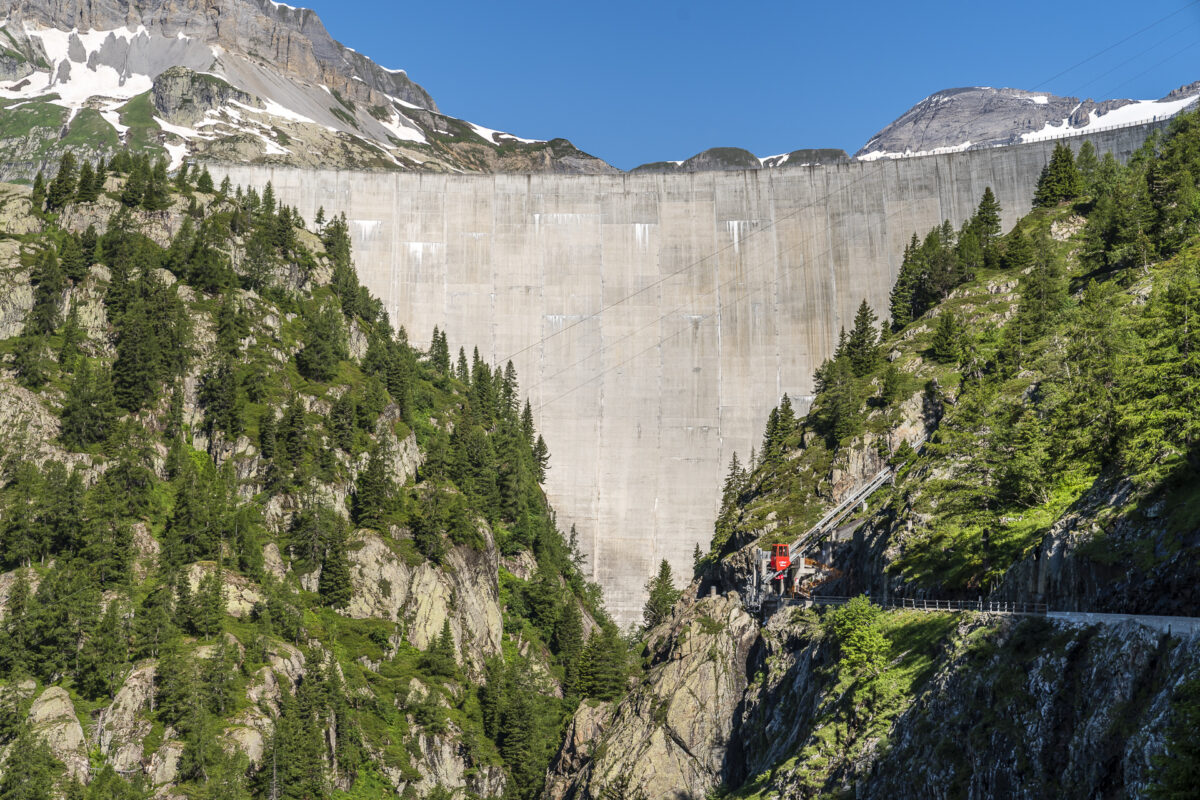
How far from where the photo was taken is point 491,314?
114m

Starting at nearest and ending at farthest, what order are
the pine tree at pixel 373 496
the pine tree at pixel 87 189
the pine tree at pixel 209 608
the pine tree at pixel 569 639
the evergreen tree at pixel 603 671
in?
the pine tree at pixel 209 608 < the evergreen tree at pixel 603 671 < the pine tree at pixel 373 496 < the pine tree at pixel 569 639 < the pine tree at pixel 87 189

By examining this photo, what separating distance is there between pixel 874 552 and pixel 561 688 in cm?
3751

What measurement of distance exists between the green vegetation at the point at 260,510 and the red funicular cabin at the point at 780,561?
1767 cm

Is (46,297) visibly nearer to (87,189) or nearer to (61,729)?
(87,189)

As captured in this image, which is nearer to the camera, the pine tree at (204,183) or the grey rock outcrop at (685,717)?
the grey rock outcrop at (685,717)

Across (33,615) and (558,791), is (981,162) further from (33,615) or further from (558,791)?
(33,615)

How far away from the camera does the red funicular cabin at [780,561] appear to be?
6769 cm

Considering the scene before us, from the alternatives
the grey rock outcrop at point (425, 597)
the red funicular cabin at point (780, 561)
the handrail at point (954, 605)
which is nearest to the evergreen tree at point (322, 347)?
the grey rock outcrop at point (425, 597)

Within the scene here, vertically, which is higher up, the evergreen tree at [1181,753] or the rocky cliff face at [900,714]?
the evergreen tree at [1181,753]

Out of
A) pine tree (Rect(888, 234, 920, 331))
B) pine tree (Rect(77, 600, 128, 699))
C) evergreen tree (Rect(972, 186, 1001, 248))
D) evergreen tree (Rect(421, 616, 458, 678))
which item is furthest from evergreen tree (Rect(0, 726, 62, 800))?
evergreen tree (Rect(972, 186, 1001, 248))

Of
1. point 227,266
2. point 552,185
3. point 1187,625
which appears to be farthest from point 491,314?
point 1187,625

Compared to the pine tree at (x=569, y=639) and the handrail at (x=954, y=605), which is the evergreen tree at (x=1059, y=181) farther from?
the handrail at (x=954, y=605)

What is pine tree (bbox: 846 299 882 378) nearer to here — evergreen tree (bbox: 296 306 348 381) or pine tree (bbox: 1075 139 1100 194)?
pine tree (bbox: 1075 139 1100 194)

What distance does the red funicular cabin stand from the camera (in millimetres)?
67688
